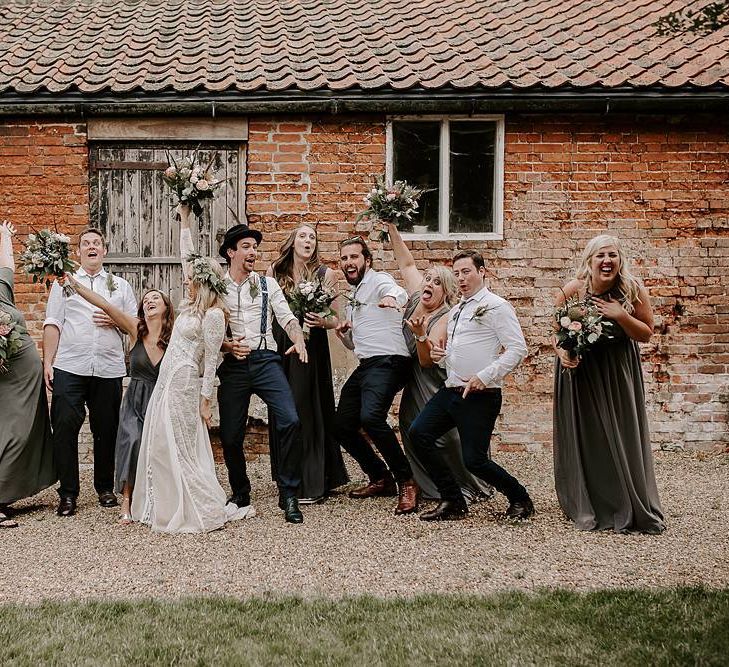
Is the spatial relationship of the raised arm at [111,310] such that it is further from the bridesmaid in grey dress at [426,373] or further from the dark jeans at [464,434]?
the dark jeans at [464,434]

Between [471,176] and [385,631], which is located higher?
[471,176]

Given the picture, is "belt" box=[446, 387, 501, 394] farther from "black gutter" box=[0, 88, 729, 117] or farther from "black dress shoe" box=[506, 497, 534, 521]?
"black gutter" box=[0, 88, 729, 117]

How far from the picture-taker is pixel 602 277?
21.0 feet

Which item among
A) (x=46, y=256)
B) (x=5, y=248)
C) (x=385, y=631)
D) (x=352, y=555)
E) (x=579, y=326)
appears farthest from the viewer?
(x=5, y=248)

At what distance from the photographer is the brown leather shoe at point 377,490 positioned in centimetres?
784

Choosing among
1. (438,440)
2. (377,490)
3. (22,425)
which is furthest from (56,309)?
(438,440)

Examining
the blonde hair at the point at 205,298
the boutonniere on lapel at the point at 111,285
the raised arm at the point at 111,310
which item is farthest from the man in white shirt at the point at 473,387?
the boutonniere on lapel at the point at 111,285

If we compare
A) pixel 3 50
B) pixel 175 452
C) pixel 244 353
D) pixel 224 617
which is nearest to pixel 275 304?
pixel 244 353

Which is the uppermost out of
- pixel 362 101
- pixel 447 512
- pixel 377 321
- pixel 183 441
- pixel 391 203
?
pixel 362 101

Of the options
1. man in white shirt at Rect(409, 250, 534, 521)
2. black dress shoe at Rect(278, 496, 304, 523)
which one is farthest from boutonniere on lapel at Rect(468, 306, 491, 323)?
black dress shoe at Rect(278, 496, 304, 523)

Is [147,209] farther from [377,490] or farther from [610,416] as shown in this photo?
[610,416]

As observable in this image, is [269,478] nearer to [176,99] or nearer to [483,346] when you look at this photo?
[483,346]

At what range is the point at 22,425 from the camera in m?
7.20

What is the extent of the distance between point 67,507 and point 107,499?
0.39 metres
